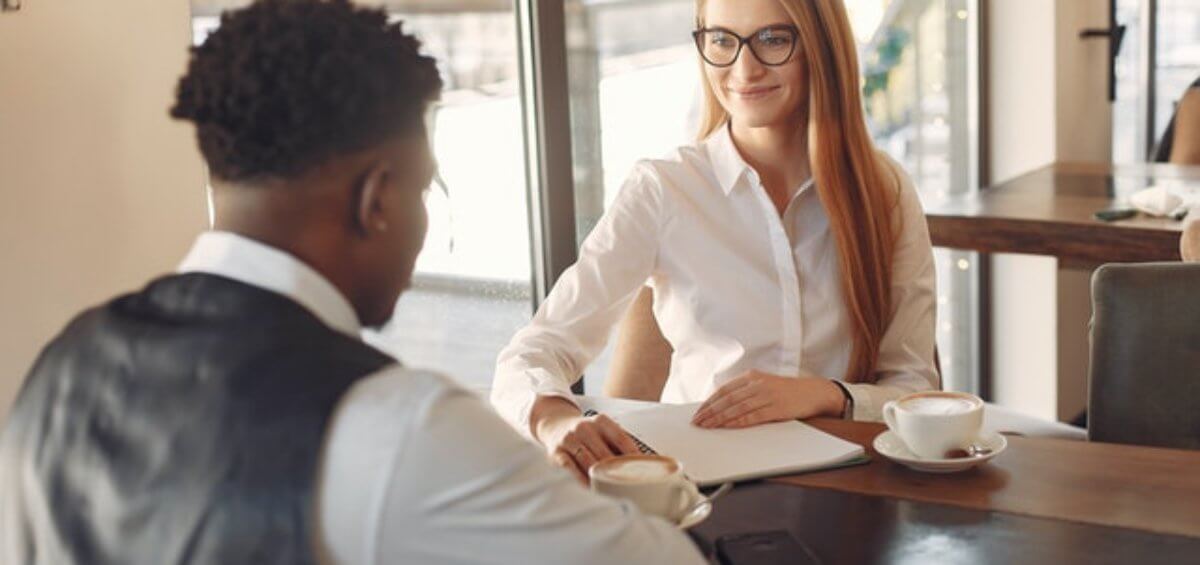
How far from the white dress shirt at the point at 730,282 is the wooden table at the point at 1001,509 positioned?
0.49m

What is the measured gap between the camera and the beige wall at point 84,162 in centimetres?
183

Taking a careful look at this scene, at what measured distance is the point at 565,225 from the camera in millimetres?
2979

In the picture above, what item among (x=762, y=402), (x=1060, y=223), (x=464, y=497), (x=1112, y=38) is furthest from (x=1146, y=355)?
(x=1112, y=38)

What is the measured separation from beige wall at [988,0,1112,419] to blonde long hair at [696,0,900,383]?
243cm

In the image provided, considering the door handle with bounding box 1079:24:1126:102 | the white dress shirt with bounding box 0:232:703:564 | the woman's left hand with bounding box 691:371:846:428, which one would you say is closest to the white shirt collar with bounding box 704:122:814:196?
the woman's left hand with bounding box 691:371:846:428

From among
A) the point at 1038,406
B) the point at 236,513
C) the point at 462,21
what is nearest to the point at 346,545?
the point at 236,513

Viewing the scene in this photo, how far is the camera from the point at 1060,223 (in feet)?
10.4

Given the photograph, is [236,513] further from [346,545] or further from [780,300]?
[780,300]

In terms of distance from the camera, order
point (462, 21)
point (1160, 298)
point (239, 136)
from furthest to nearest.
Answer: point (462, 21)
point (1160, 298)
point (239, 136)

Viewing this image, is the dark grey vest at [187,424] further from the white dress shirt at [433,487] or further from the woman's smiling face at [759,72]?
the woman's smiling face at [759,72]

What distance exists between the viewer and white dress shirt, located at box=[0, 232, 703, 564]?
905 mm

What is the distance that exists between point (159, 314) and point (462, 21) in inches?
72.8

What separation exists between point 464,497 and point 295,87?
0.29 metres

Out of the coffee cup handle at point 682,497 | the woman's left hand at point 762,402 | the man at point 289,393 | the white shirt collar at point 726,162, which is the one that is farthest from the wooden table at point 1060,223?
the man at point 289,393
